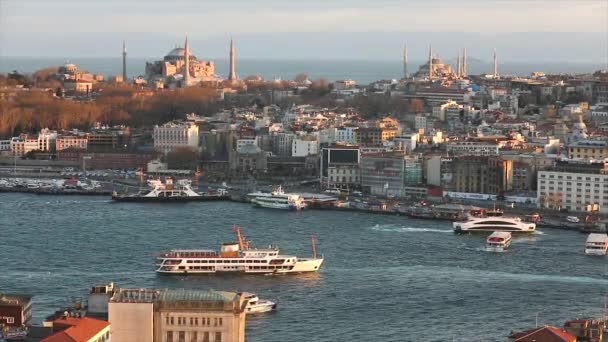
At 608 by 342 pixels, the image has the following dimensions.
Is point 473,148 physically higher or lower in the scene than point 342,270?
higher

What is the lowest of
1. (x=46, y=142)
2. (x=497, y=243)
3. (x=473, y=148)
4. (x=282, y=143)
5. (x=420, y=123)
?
(x=497, y=243)

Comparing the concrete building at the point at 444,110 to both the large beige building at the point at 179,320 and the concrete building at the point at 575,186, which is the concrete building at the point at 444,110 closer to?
the concrete building at the point at 575,186

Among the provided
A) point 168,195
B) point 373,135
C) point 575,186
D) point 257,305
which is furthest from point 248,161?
point 257,305

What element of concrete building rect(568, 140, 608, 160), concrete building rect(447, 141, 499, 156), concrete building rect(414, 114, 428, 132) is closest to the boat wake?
concrete building rect(568, 140, 608, 160)

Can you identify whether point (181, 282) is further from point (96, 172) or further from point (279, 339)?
point (96, 172)

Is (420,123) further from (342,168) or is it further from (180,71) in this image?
(180,71)

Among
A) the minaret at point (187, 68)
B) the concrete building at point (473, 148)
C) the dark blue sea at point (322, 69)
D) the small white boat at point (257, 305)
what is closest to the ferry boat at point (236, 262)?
the small white boat at point (257, 305)
